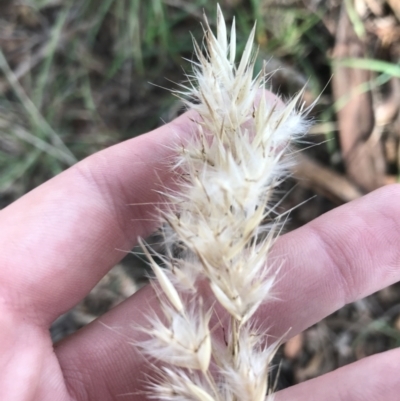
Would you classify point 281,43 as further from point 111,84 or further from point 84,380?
point 84,380

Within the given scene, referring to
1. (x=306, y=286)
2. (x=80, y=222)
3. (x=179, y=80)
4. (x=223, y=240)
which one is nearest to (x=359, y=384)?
(x=306, y=286)

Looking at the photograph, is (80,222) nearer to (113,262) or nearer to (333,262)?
(113,262)

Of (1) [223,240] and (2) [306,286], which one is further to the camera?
(2) [306,286]

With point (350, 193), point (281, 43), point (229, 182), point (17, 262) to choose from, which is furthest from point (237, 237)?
point (281, 43)

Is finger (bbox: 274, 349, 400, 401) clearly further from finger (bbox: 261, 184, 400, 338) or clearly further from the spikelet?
the spikelet

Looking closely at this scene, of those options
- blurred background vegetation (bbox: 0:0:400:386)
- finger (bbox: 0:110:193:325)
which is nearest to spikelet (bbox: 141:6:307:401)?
finger (bbox: 0:110:193:325)

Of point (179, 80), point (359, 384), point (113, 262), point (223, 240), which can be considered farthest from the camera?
point (179, 80)
